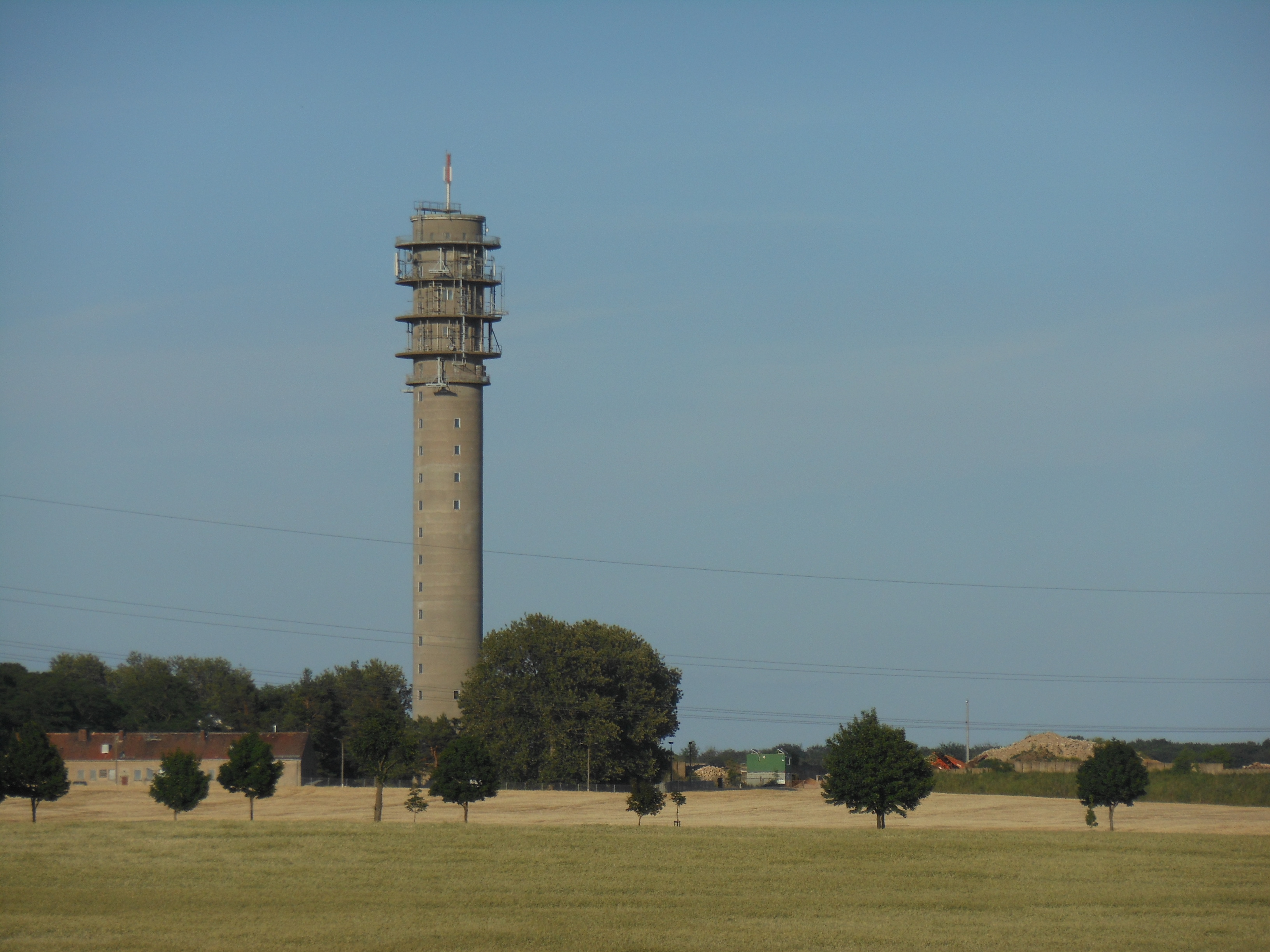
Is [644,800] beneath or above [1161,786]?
above

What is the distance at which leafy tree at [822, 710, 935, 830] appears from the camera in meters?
73.8

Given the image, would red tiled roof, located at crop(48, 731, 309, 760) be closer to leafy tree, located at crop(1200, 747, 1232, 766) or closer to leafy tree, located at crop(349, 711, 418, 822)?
leafy tree, located at crop(349, 711, 418, 822)

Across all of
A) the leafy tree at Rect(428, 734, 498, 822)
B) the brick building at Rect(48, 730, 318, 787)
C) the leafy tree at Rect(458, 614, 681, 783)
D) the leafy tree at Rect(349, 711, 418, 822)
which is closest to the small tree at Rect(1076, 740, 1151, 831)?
the leafy tree at Rect(428, 734, 498, 822)

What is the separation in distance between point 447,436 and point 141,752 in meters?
38.5

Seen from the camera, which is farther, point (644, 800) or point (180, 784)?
point (180, 784)

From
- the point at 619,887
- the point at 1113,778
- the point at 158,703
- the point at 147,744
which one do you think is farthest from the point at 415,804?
the point at 158,703

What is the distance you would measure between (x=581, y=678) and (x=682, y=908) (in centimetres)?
7074

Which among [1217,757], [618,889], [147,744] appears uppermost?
[147,744]

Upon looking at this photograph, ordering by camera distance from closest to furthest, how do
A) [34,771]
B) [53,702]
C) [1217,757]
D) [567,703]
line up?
[34,771] < [567,703] < [53,702] < [1217,757]

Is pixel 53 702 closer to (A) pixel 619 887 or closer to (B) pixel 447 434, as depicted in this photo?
(B) pixel 447 434

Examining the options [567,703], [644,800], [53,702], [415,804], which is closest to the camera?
[644,800]

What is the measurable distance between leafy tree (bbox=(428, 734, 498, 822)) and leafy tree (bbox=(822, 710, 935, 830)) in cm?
1792

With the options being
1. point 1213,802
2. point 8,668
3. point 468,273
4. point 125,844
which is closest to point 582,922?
point 125,844

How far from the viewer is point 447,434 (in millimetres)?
128375
